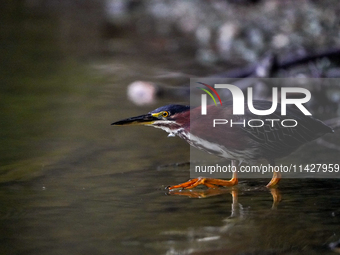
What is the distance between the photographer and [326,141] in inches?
219

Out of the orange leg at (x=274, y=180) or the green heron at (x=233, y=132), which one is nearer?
the green heron at (x=233, y=132)

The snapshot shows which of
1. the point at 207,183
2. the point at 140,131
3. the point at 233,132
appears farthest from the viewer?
the point at 140,131

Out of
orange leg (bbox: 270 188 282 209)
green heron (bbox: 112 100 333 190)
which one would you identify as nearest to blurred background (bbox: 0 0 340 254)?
orange leg (bbox: 270 188 282 209)

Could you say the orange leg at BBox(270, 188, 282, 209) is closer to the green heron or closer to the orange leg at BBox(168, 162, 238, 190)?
the green heron

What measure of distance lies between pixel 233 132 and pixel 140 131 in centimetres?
216

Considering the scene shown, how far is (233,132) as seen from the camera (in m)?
4.09

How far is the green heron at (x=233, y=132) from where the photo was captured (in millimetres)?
4082

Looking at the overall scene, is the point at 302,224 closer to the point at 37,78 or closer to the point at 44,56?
the point at 37,78

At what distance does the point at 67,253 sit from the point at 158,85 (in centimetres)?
481

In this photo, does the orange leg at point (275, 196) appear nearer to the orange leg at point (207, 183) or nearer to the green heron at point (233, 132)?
the green heron at point (233, 132)

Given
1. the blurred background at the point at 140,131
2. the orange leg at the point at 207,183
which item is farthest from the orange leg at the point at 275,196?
the orange leg at the point at 207,183

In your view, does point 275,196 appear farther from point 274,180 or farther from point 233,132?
point 233,132

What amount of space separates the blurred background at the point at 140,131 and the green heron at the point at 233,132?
10.2 inches

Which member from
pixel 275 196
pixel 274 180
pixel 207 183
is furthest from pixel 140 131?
pixel 275 196
